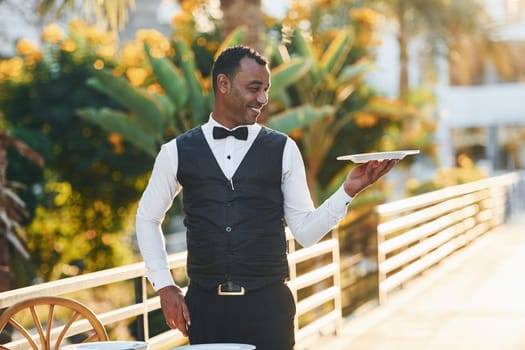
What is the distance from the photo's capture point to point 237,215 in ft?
12.6

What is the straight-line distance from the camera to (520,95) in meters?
46.9

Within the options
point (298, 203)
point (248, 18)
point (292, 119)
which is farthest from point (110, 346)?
point (292, 119)

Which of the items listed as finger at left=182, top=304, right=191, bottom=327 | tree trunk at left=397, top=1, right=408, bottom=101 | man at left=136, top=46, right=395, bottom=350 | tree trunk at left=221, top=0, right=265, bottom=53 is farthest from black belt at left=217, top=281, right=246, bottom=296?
tree trunk at left=397, top=1, right=408, bottom=101

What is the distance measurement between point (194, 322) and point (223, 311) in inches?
4.8

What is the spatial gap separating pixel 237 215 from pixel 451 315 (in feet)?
22.3

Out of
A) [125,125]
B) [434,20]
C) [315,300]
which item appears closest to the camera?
[315,300]

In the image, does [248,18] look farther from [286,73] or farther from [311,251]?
[311,251]

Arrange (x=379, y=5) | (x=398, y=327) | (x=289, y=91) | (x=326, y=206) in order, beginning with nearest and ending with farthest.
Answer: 1. (x=326, y=206)
2. (x=398, y=327)
3. (x=289, y=91)
4. (x=379, y=5)

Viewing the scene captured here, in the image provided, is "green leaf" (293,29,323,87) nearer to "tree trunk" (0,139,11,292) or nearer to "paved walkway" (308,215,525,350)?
"paved walkway" (308,215,525,350)

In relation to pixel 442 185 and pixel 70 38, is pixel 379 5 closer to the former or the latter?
pixel 442 185

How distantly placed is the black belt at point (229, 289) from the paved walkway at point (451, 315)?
4708mm

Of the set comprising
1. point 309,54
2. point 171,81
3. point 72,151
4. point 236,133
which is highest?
point 309,54

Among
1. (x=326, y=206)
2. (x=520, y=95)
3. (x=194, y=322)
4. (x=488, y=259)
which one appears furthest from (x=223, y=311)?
(x=520, y=95)

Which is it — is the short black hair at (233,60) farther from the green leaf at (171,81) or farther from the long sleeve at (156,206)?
the green leaf at (171,81)
